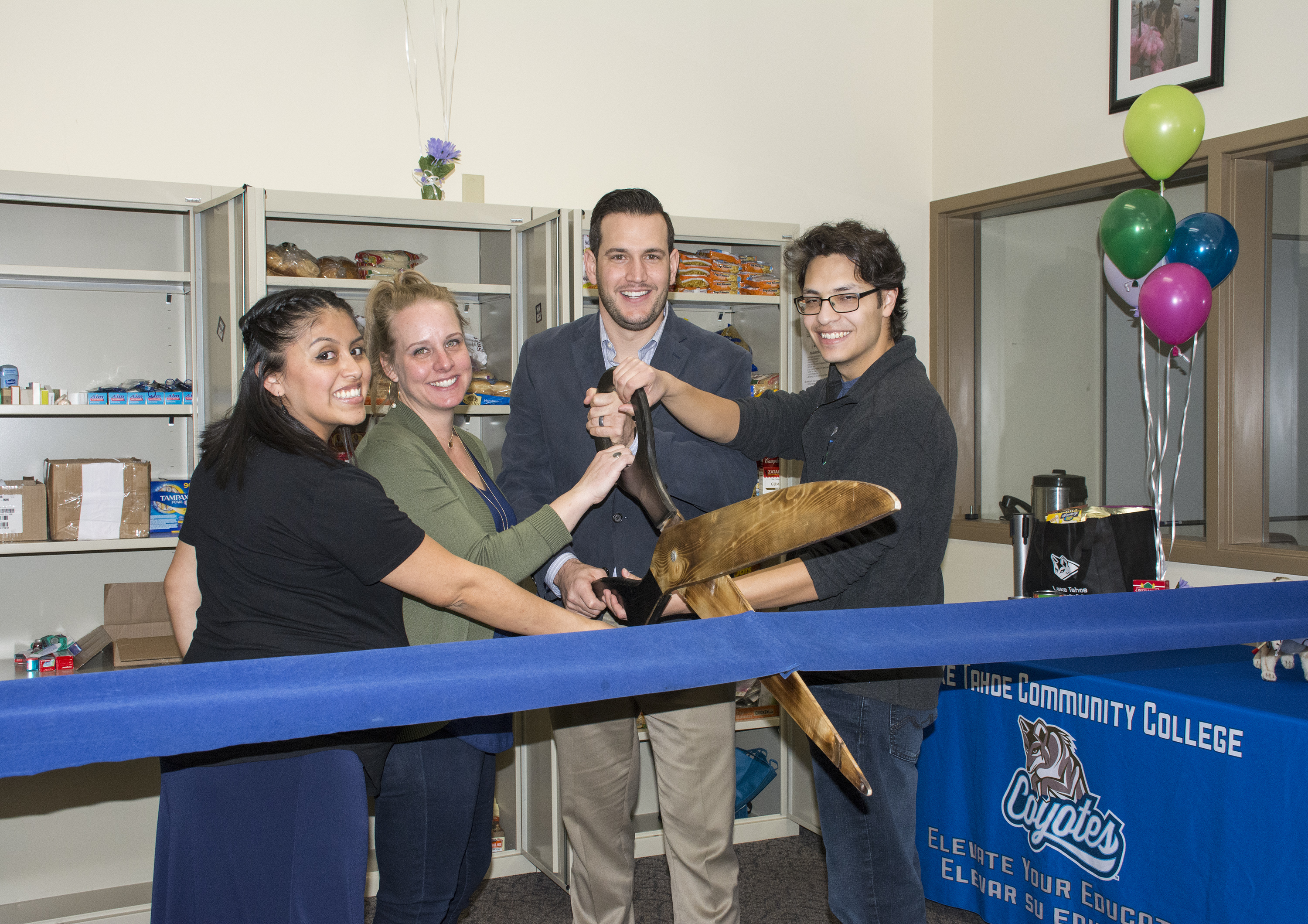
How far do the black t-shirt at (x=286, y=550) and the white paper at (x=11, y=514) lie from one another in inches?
65.2

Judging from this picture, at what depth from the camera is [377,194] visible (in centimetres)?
333

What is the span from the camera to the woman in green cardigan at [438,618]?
1.54 meters

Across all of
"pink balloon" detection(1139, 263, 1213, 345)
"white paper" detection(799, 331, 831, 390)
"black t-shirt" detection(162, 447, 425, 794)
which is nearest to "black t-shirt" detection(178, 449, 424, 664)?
"black t-shirt" detection(162, 447, 425, 794)

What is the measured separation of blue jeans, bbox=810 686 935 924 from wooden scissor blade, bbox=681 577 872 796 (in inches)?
17.4

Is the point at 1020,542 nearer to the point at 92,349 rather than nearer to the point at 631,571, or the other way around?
the point at 631,571

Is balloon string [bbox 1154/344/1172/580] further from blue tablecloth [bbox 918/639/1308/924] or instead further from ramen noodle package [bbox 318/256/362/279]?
ramen noodle package [bbox 318/256/362/279]

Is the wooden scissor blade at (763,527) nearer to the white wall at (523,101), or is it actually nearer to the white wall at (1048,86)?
the white wall at (523,101)

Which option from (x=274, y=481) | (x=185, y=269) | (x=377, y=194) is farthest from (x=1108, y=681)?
(x=185, y=269)

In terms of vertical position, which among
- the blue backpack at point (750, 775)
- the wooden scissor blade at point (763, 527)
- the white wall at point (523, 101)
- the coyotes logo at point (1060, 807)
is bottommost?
the blue backpack at point (750, 775)

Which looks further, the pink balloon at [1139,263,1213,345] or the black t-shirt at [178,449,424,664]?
the pink balloon at [1139,263,1213,345]

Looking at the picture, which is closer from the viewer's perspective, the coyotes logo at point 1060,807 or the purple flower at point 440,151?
the coyotes logo at point 1060,807

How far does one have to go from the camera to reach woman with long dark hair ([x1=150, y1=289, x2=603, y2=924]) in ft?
3.89

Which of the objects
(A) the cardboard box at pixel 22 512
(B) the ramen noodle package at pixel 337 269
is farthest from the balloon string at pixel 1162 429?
(A) the cardboard box at pixel 22 512

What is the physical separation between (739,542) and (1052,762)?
171 centimetres
